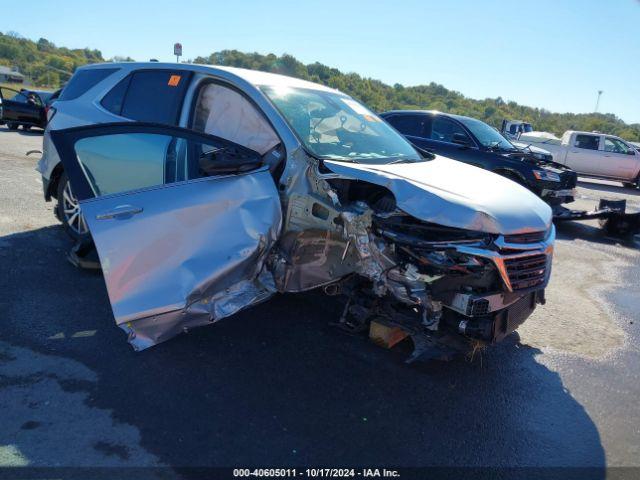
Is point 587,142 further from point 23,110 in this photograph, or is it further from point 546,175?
point 23,110

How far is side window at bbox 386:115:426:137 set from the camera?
404 inches

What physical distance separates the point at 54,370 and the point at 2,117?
1775 centimetres

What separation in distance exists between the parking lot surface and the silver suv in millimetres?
334

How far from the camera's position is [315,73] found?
54.2 metres

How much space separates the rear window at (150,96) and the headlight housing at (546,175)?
6.98 meters

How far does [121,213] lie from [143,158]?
0.68 metres

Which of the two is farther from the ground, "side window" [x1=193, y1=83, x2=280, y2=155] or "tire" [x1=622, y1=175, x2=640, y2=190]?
"side window" [x1=193, y1=83, x2=280, y2=155]

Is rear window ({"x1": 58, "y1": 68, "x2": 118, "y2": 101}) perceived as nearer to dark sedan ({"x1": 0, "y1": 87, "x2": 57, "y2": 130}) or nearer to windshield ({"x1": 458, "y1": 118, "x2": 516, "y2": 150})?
windshield ({"x1": 458, "y1": 118, "x2": 516, "y2": 150})

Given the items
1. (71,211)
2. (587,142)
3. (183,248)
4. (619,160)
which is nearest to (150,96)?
(71,211)

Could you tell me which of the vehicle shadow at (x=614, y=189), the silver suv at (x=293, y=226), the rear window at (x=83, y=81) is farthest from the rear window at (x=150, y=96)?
the vehicle shadow at (x=614, y=189)

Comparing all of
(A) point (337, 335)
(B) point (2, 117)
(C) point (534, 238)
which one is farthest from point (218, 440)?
(B) point (2, 117)

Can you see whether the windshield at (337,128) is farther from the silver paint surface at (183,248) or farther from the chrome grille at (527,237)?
the chrome grille at (527,237)

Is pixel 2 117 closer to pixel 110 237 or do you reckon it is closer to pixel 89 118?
pixel 89 118

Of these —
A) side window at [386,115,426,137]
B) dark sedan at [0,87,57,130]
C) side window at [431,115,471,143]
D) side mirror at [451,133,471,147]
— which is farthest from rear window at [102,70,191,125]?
dark sedan at [0,87,57,130]
